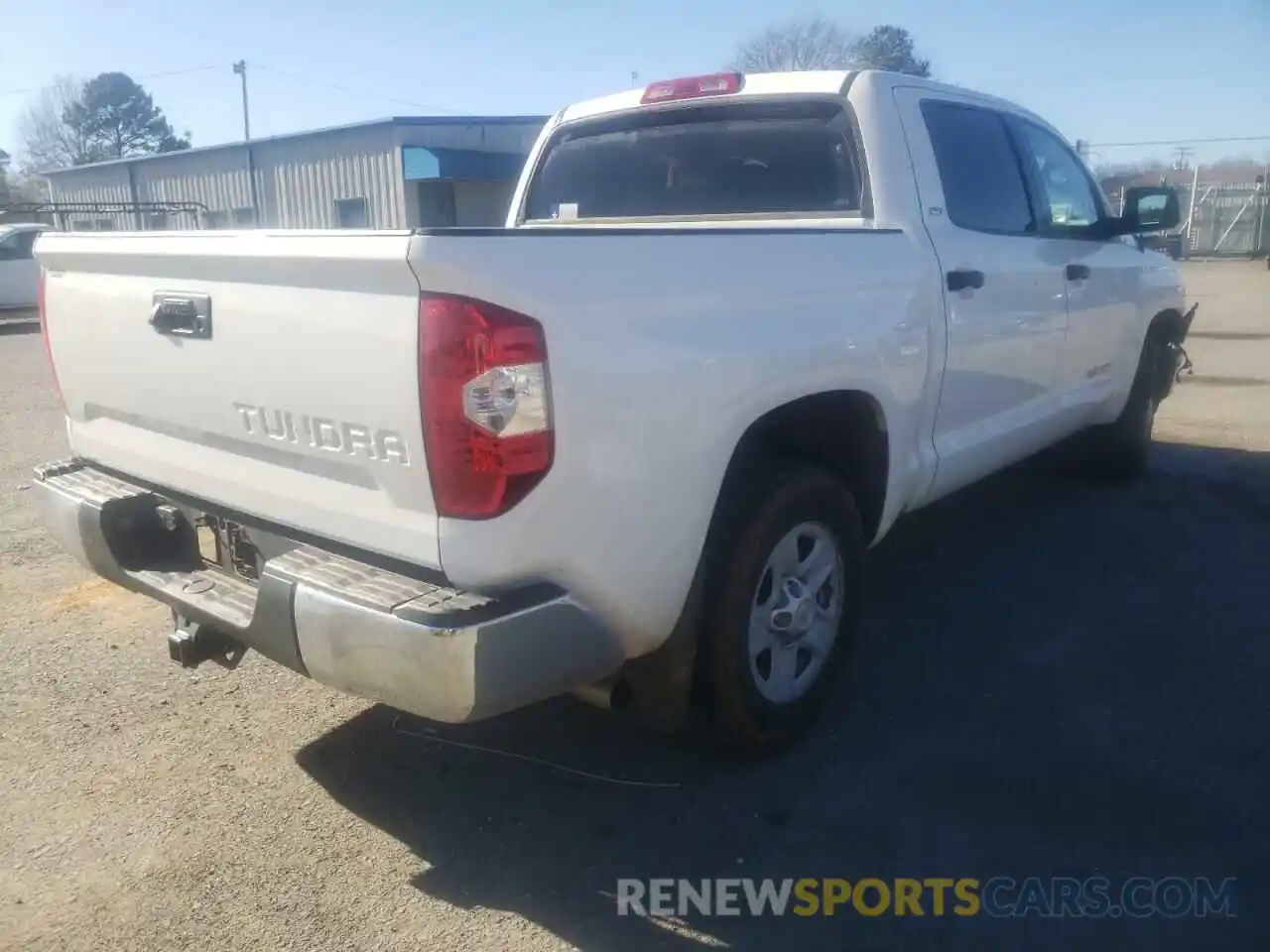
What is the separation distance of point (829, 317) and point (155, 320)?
179cm

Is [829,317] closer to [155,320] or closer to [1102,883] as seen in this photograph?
[1102,883]

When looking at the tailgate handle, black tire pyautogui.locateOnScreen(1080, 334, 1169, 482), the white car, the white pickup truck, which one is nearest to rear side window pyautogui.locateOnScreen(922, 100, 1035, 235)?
the white pickup truck

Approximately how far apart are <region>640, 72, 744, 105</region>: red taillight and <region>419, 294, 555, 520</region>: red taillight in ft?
7.34

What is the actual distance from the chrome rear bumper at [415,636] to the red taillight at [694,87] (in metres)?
2.44

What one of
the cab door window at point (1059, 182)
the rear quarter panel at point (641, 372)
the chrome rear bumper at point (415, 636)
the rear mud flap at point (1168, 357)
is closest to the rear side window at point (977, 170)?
the cab door window at point (1059, 182)

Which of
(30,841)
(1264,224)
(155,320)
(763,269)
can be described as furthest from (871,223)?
(1264,224)

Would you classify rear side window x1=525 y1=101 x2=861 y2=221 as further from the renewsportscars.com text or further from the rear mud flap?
the rear mud flap

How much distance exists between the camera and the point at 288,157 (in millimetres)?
26172

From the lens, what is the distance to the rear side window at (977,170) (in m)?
3.94

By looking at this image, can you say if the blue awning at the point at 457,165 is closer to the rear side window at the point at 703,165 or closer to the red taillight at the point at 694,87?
the rear side window at the point at 703,165

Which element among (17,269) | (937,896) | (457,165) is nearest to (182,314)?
(937,896)

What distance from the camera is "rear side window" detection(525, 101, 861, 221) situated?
3.79 metres

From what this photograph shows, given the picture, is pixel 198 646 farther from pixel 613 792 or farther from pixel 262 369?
pixel 613 792

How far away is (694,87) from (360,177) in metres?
22.3
